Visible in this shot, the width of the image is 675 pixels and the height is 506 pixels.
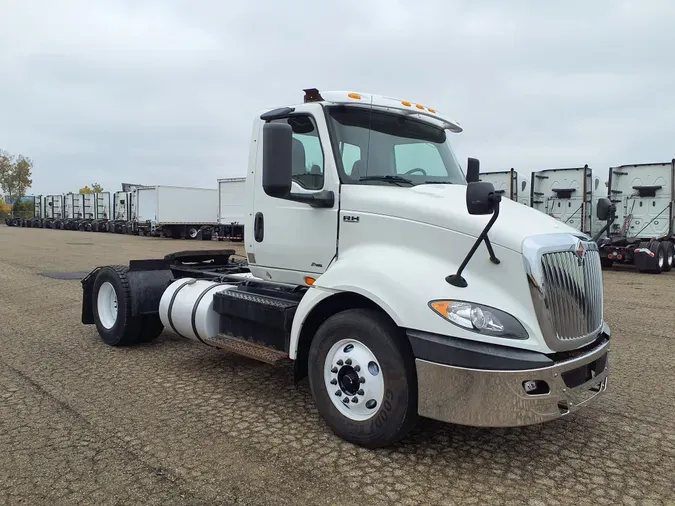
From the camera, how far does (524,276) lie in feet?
10.8

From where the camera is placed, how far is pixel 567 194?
19.3 m

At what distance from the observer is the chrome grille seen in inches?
131

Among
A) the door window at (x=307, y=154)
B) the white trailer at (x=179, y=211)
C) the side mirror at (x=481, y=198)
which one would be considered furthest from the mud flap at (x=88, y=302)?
the white trailer at (x=179, y=211)

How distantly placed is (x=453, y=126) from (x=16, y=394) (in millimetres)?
4650

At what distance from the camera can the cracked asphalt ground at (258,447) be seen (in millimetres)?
3156

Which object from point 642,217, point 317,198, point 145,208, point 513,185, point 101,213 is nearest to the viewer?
point 317,198

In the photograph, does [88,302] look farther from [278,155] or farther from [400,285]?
[400,285]

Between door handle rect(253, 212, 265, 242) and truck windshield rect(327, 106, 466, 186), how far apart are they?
3.38 ft

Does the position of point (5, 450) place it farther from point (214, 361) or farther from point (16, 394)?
point (214, 361)

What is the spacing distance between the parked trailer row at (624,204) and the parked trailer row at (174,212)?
1633cm

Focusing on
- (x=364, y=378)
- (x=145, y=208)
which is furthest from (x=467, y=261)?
(x=145, y=208)

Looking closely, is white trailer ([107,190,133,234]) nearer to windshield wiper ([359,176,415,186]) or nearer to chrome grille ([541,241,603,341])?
windshield wiper ([359,176,415,186])

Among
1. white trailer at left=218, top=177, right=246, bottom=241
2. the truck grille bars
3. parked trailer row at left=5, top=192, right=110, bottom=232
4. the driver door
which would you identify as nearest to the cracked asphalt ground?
the truck grille bars

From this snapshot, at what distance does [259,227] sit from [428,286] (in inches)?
80.7
